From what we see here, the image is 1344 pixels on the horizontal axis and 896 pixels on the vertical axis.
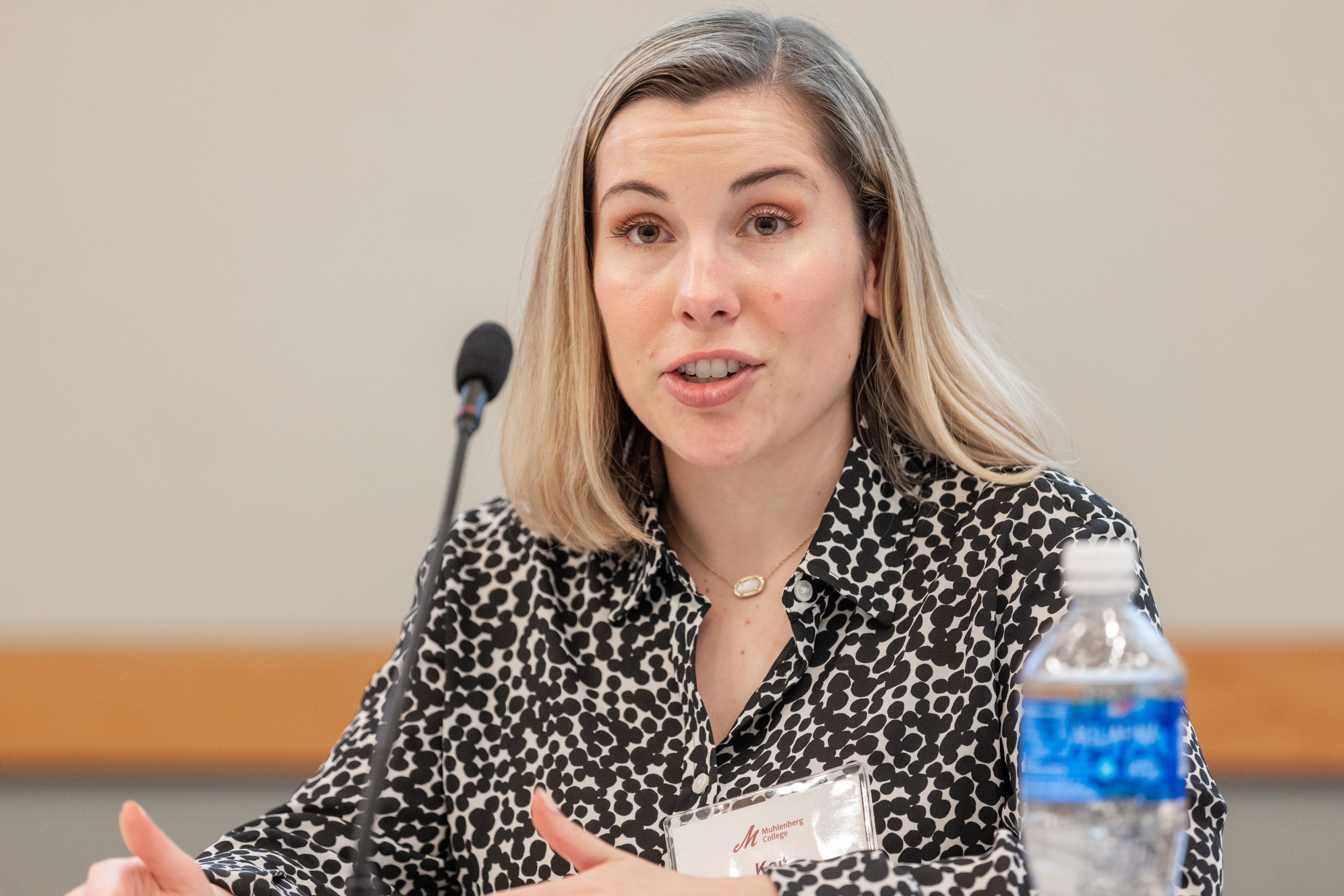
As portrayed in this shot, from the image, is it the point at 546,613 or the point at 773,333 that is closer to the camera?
the point at 773,333

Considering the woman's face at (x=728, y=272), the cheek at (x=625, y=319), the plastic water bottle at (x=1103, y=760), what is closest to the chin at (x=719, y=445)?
the woman's face at (x=728, y=272)

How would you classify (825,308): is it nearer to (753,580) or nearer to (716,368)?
(716,368)

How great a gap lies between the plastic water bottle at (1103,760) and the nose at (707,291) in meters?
0.57

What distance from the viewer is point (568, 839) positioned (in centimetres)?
87

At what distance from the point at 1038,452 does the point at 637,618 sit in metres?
0.52

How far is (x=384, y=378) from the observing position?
2365 millimetres

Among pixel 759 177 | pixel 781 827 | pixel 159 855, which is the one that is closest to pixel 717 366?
pixel 759 177

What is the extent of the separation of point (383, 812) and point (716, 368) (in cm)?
66

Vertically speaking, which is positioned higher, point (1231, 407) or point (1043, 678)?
point (1231, 407)

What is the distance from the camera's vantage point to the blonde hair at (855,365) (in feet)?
4.41

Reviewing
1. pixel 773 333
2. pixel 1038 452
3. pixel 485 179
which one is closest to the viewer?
pixel 773 333

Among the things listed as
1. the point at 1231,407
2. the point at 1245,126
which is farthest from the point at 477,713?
the point at 1245,126

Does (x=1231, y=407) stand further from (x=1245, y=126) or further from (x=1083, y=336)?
(x=1245, y=126)

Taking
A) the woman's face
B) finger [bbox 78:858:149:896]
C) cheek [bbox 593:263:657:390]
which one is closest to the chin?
the woman's face
